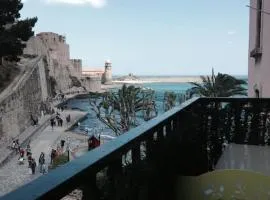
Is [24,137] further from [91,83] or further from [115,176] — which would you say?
[91,83]

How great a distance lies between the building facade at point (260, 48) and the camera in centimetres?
869

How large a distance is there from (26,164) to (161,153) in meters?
30.3

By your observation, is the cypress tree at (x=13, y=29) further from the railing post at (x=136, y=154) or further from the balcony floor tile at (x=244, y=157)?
the railing post at (x=136, y=154)

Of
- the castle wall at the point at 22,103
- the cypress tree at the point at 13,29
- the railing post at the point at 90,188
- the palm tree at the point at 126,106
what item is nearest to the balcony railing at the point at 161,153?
the railing post at the point at 90,188

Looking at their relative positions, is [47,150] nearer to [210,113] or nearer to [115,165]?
[210,113]

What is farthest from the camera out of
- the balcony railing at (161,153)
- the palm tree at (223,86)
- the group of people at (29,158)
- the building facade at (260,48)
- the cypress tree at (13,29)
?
the cypress tree at (13,29)

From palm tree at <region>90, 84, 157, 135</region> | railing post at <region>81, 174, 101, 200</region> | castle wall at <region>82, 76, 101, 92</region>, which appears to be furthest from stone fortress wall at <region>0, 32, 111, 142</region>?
railing post at <region>81, 174, 101, 200</region>

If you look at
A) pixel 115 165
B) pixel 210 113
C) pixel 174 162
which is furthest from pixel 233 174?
pixel 210 113

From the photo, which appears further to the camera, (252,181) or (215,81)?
(215,81)

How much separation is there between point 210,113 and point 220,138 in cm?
33

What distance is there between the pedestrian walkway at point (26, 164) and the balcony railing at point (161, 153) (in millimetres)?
10311

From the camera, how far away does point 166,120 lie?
11.2 ft

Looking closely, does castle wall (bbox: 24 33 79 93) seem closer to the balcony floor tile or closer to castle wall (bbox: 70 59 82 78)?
castle wall (bbox: 70 59 82 78)

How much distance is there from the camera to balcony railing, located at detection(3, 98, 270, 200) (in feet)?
5.89
